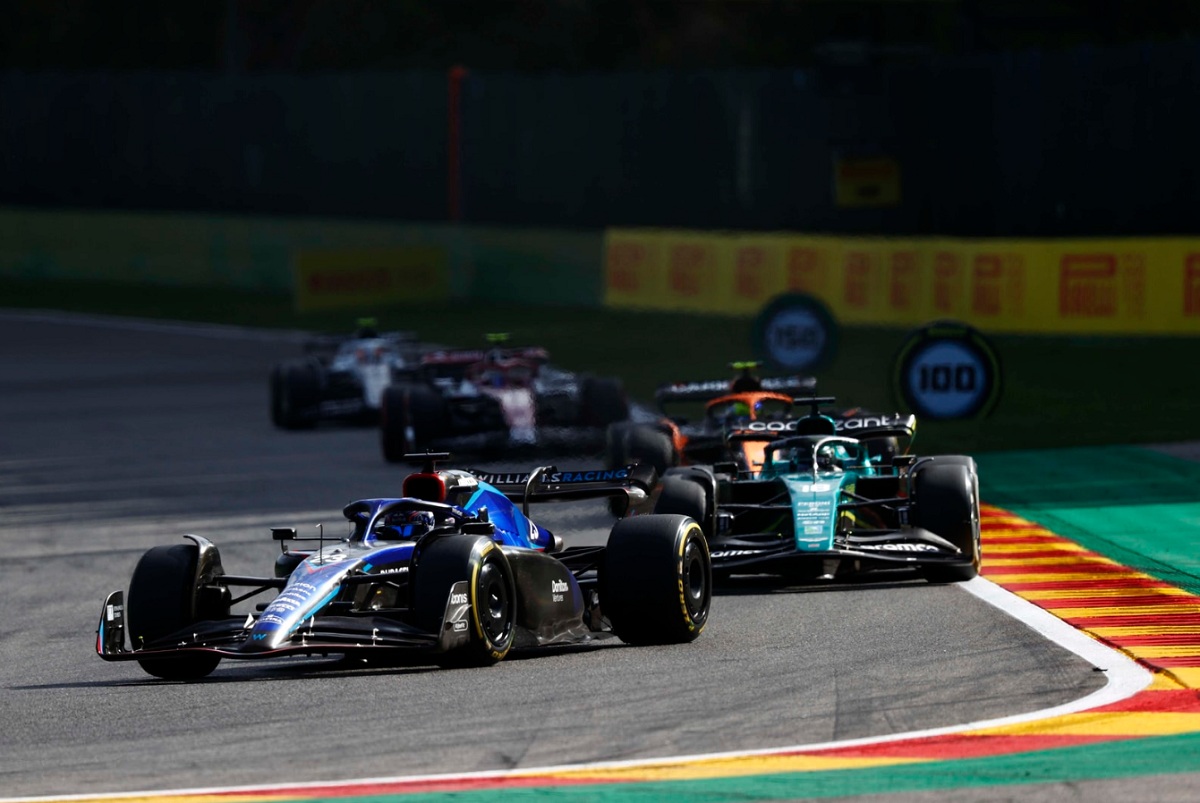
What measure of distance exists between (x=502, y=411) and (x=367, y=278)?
17.1m

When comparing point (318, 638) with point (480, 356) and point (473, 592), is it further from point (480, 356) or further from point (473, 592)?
point (480, 356)

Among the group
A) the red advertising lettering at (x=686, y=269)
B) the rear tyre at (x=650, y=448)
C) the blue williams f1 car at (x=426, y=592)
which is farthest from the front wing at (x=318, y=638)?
the red advertising lettering at (x=686, y=269)

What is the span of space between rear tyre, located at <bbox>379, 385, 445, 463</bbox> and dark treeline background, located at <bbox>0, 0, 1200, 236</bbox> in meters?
13.7

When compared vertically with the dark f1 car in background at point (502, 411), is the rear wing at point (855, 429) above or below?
above

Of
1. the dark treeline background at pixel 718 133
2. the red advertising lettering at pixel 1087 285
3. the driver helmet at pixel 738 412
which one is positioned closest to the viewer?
the driver helmet at pixel 738 412

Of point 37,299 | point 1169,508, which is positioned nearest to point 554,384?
point 1169,508

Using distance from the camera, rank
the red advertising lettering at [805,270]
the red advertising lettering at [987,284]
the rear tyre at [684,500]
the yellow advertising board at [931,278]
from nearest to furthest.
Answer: the rear tyre at [684,500]
the yellow advertising board at [931,278]
the red advertising lettering at [987,284]
the red advertising lettering at [805,270]

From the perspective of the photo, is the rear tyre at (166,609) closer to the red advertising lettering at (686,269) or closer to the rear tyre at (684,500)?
the rear tyre at (684,500)

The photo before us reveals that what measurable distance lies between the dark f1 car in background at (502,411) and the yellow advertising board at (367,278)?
15669 millimetres

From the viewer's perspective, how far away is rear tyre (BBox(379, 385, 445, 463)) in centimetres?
2014

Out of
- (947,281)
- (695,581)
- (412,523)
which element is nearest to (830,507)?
(695,581)

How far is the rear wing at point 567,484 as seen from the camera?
12102mm

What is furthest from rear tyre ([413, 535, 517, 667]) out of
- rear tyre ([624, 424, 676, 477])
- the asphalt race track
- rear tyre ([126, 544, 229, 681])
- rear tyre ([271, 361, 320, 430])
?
rear tyre ([271, 361, 320, 430])

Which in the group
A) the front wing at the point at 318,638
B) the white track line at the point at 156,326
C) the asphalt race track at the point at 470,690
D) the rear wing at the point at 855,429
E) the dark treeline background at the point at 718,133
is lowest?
the asphalt race track at the point at 470,690
